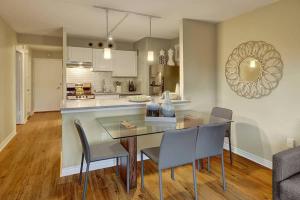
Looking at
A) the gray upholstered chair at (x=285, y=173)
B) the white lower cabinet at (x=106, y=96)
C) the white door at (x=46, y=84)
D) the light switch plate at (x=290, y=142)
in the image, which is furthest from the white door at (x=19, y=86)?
the light switch plate at (x=290, y=142)

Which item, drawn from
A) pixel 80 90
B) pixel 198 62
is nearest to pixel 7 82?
pixel 80 90

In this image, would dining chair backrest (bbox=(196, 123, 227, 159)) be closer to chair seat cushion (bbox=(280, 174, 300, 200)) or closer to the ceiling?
chair seat cushion (bbox=(280, 174, 300, 200))

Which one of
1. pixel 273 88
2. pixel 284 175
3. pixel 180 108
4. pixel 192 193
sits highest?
pixel 273 88

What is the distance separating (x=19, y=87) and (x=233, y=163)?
5387 millimetres

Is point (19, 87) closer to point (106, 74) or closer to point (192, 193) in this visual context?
point (106, 74)

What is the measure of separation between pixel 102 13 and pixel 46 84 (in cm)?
544

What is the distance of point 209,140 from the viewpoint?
2.16 metres

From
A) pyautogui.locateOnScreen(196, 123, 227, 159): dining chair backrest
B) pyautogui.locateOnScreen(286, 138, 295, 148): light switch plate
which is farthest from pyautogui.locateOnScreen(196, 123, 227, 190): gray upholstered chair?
pyautogui.locateOnScreen(286, 138, 295, 148): light switch plate

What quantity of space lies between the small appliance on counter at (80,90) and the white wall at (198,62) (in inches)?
104

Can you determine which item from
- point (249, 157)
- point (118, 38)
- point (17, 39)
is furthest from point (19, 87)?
point (249, 157)

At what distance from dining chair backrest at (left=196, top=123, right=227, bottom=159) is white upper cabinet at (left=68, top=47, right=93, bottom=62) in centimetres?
374

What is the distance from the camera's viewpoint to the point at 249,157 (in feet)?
10.3

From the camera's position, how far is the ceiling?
274 cm

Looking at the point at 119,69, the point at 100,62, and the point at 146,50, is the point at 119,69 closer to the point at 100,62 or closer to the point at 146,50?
the point at 100,62
